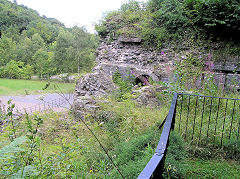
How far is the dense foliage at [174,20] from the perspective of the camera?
781cm

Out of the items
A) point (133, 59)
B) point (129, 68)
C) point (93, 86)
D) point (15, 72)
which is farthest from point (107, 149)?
point (15, 72)

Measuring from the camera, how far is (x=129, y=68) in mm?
10047

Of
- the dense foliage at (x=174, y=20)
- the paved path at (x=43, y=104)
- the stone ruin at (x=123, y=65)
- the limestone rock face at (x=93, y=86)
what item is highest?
the dense foliage at (x=174, y=20)

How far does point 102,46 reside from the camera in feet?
40.7

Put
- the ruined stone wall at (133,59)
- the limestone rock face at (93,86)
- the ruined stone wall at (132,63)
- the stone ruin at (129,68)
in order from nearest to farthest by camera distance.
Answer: the stone ruin at (129,68) → the ruined stone wall at (132,63) → the limestone rock face at (93,86) → the ruined stone wall at (133,59)

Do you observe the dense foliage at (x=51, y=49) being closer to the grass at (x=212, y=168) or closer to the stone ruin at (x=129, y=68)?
the stone ruin at (x=129, y=68)

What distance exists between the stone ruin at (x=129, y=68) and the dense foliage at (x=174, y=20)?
0.70 meters

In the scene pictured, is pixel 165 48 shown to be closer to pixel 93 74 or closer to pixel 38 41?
pixel 93 74

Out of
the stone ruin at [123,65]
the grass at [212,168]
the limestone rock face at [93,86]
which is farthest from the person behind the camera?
the stone ruin at [123,65]

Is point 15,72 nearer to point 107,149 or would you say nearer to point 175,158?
point 107,149

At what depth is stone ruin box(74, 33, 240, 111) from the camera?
23.4ft

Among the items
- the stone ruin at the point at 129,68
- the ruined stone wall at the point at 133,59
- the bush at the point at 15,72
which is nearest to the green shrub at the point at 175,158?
the stone ruin at the point at 129,68

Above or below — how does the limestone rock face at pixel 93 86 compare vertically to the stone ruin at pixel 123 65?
below

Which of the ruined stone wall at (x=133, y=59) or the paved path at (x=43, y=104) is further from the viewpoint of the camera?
the ruined stone wall at (x=133, y=59)
